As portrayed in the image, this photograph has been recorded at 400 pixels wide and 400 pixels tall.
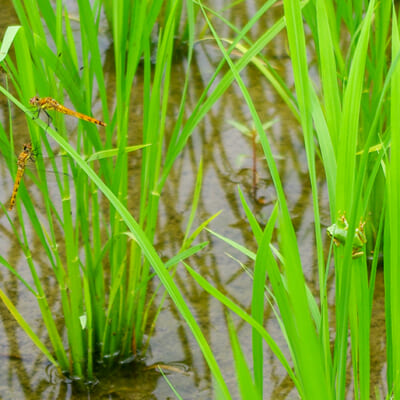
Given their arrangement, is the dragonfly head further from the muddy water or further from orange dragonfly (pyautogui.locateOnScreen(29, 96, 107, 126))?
the muddy water

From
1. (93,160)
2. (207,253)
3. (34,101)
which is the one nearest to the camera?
(34,101)

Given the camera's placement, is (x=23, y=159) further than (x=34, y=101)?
Yes

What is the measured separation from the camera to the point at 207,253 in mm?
1855

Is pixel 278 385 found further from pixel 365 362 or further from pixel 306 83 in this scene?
pixel 306 83

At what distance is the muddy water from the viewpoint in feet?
4.87

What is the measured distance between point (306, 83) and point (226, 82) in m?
0.34

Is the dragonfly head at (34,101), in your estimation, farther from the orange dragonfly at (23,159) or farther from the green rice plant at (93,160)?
the orange dragonfly at (23,159)

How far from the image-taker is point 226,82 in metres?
1.27

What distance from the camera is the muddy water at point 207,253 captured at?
149 cm

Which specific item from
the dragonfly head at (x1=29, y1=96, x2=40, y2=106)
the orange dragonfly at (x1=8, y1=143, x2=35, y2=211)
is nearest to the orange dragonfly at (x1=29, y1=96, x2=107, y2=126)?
the dragonfly head at (x1=29, y1=96, x2=40, y2=106)

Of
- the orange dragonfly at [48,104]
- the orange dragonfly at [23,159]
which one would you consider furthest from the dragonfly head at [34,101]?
the orange dragonfly at [23,159]

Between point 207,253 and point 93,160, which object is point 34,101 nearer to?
point 93,160

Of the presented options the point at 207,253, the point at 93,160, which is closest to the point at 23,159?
the point at 93,160

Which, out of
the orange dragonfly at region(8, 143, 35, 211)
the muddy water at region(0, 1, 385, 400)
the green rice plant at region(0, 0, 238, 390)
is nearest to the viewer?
the green rice plant at region(0, 0, 238, 390)
